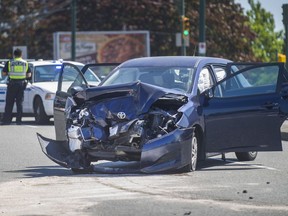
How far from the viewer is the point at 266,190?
1162 cm

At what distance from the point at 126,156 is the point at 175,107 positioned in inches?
33.6

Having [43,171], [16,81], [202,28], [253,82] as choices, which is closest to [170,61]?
[253,82]

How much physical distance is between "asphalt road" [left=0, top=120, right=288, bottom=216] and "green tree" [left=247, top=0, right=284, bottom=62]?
177ft

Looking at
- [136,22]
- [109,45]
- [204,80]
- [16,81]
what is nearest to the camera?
[204,80]

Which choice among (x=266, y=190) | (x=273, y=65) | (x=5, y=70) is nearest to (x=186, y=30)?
(x=5, y=70)

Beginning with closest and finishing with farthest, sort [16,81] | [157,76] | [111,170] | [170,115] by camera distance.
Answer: [170,115], [111,170], [157,76], [16,81]

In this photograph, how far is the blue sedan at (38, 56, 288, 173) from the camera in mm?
13062

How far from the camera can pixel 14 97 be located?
23828mm

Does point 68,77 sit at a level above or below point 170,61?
below

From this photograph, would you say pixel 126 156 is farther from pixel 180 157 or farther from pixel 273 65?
pixel 273 65

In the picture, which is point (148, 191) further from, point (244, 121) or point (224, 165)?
point (224, 165)

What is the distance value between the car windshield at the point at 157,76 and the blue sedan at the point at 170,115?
1cm

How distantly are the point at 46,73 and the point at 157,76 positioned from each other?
11.2 meters

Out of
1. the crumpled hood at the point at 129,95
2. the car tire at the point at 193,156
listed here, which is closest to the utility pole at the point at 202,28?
the car tire at the point at 193,156
